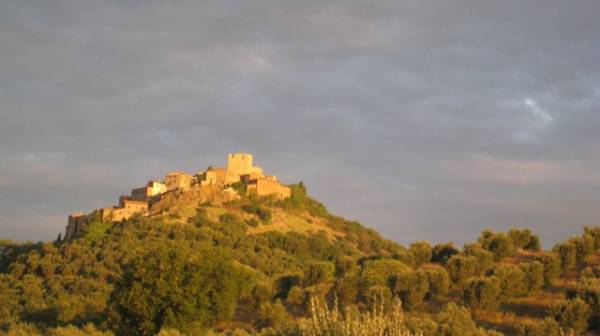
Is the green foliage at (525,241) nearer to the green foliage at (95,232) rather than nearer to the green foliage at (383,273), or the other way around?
the green foliage at (383,273)

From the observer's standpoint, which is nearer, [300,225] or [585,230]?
[585,230]

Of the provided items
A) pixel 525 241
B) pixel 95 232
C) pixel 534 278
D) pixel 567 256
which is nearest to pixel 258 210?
pixel 95 232

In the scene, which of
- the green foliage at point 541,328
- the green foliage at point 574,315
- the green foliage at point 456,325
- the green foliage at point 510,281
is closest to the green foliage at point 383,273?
the green foliage at point 510,281

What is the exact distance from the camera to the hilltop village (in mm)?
78062

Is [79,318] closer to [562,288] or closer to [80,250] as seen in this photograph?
[562,288]

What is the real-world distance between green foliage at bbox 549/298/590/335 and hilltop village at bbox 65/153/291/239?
201 ft

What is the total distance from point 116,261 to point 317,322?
48.3 meters

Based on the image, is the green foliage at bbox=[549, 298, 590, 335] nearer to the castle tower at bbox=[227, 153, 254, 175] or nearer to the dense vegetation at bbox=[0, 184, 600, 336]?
the dense vegetation at bbox=[0, 184, 600, 336]

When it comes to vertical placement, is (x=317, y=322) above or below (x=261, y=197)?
below

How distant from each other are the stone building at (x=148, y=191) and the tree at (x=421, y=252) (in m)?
54.5

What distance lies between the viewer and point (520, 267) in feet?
90.3

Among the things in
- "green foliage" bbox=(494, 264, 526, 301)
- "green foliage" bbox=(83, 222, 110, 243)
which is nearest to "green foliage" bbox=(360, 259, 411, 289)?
"green foliage" bbox=(494, 264, 526, 301)

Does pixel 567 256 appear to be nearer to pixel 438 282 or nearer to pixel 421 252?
pixel 438 282

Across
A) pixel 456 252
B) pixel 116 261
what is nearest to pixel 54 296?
pixel 116 261
